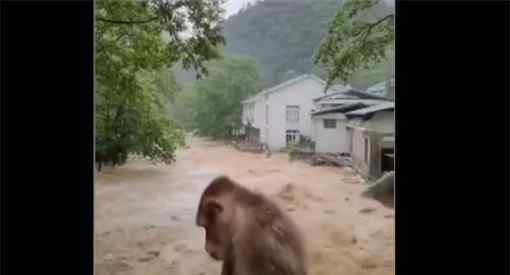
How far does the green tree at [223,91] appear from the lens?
69.4 inches

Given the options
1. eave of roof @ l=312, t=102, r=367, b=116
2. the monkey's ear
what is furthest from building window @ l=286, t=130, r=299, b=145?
the monkey's ear

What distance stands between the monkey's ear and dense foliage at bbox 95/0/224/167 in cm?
27

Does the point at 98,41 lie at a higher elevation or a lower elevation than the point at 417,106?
higher

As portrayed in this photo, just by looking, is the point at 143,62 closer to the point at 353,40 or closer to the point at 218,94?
the point at 218,94

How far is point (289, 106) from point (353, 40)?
373 millimetres

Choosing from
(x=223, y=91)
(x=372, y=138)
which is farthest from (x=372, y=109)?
(x=223, y=91)

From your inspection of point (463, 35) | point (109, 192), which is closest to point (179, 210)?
point (109, 192)

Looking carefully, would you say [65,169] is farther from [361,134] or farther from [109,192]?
[361,134]

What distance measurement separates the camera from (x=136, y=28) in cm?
175

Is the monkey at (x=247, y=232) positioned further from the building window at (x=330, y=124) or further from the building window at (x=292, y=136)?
the building window at (x=330, y=124)

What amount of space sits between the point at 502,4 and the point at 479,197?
0.73 metres

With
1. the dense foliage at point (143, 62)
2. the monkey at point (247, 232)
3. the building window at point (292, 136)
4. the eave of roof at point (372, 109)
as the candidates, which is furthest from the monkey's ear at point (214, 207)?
the eave of roof at point (372, 109)

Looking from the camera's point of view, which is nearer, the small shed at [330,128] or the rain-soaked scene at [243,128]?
the rain-soaked scene at [243,128]

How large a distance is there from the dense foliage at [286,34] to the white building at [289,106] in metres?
0.04
